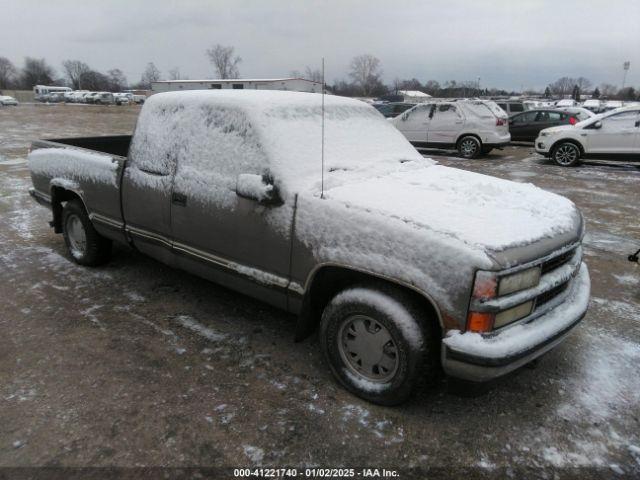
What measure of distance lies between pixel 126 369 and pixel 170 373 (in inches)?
12.3

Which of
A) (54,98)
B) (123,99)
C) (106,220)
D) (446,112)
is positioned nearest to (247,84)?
(446,112)

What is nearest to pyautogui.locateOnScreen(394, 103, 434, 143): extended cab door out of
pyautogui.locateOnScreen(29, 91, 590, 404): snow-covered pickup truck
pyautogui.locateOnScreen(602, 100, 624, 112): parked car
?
pyautogui.locateOnScreen(602, 100, 624, 112): parked car

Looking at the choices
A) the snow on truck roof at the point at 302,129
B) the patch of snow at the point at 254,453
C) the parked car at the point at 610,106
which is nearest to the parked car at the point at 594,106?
the parked car at the point at 610,106

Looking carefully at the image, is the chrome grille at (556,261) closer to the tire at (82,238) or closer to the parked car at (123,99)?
the tire at (82,238)

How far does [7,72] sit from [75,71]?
19.3 meters

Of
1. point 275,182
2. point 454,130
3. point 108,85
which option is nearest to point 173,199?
point 275,182

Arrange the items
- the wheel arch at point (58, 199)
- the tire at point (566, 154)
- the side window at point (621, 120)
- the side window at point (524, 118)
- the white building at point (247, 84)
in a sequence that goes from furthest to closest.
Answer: the white building at point (247, 84), the side window at point (524, 118), the tire at point (566, 154), the side window at point (621, 120), the wheel arch at point (58, 199)

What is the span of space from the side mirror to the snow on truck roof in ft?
0.23

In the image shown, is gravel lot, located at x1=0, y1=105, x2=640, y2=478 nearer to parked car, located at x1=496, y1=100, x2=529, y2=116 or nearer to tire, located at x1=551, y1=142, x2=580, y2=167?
tire, located at x1=551, y1=142, x2=580, y2=167

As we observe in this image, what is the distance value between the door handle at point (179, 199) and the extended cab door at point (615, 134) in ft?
39.2

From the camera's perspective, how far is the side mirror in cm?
297

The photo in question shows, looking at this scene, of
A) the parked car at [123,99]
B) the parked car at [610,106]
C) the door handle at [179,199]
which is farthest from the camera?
the parked car at [123,99]

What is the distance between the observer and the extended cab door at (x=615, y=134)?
11.5 m

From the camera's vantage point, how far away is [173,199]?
3.63 metres
